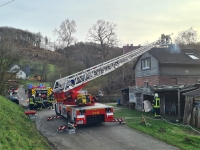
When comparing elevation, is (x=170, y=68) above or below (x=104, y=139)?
above

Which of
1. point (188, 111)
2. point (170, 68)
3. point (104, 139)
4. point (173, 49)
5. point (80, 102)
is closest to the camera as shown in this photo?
point (104, 139)

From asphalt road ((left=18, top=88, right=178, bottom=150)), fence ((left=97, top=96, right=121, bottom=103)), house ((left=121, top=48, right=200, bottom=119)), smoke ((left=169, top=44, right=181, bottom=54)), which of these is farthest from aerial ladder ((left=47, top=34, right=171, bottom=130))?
fence ((left=97, top=96, right=121, bottom=103))

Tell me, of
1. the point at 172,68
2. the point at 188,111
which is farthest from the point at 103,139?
the point at 172,68

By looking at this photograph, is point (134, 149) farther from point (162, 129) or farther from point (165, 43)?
point (165, 43)

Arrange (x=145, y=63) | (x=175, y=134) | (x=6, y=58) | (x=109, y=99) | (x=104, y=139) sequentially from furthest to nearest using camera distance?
(x=109, y=99)
(x=145, y=63)
(x=6, y=58)
(x=175, y=134)
(x=104, y=139)

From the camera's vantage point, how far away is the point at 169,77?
86.2 feet

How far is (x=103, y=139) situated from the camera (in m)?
10.6

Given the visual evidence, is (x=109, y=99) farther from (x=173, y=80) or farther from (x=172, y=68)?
(x=172, y=68)

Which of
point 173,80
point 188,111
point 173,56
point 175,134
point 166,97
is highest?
point 173,56

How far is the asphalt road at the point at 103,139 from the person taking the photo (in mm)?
9305

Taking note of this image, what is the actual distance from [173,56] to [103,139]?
1966cm

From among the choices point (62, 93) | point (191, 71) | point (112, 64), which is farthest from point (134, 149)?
point (191, 71)

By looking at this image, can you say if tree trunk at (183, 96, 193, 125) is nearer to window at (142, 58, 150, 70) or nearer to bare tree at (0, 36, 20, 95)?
window at (142, 58, 150, 70)

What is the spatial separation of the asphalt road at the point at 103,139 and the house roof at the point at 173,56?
588 inches
